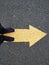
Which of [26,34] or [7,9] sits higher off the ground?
[7,9]

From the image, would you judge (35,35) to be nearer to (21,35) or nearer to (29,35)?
(29,35)

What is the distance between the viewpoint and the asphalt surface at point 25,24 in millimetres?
3762

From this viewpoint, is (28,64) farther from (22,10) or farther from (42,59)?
(22,10)

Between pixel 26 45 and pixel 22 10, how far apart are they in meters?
0.53

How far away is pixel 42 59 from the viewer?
3.79 meters

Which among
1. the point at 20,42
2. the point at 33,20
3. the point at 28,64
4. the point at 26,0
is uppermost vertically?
the point at 26,0

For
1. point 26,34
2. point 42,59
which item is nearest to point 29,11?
point 26,34

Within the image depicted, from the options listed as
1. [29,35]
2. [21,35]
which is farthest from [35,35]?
[21,35]

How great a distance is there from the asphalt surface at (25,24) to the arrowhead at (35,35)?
0.04 meters

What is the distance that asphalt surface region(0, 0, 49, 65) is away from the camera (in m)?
3.76

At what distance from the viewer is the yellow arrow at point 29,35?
3.82 meters

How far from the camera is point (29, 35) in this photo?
151 inches

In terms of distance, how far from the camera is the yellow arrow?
12.5ft

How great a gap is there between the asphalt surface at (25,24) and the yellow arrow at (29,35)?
46 mm
